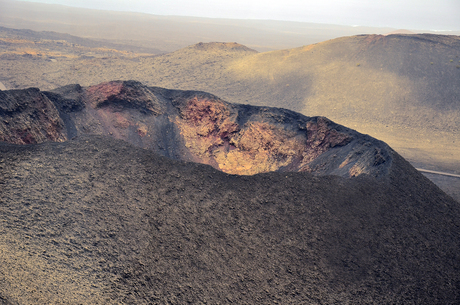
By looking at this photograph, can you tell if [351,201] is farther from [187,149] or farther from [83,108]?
[83,108]

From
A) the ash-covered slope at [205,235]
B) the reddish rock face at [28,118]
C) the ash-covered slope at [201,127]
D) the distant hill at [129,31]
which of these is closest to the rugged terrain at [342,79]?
the ash-covered slope at [201,127]

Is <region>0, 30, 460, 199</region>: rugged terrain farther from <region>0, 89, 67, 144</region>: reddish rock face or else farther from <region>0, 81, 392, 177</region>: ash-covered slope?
<region>0, 89, 67, 144</region>: reddish rock face

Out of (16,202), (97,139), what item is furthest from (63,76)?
(16,202)

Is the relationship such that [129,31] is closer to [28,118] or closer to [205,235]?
[28,118]

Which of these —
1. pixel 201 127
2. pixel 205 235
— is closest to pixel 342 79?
pixel 201 127

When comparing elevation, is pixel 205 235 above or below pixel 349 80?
below

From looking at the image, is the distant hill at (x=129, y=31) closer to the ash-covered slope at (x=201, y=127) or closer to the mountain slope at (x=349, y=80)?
the mountain slope at (x=349, y=80)

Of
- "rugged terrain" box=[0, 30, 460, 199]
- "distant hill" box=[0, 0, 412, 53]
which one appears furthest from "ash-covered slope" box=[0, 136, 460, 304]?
"distant hill" box=[0, 0, 412, 53]
